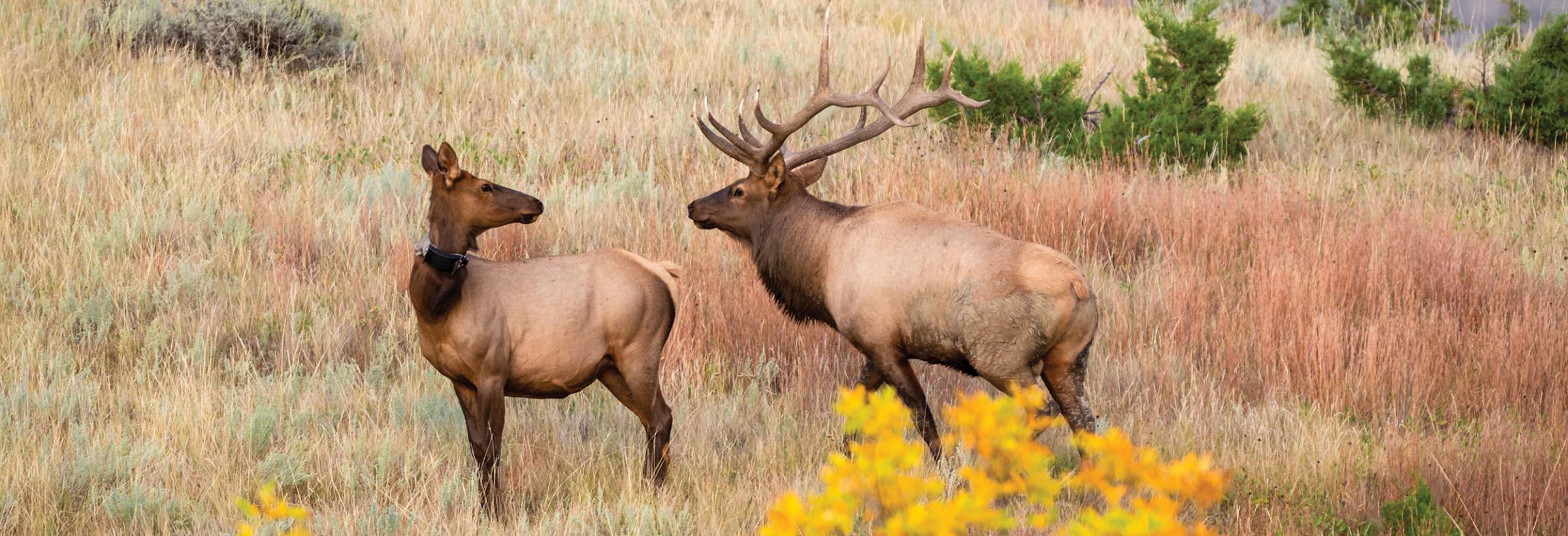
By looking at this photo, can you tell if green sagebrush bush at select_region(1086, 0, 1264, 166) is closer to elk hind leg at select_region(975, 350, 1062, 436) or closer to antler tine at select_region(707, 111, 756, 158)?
antler tine at select_region(707, 111, 756, 158)

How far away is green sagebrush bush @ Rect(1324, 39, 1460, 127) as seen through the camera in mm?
13156

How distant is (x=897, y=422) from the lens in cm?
241

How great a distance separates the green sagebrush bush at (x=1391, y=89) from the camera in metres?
13.2

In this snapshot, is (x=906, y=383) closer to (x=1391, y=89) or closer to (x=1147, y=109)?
(x=1147, y=109)

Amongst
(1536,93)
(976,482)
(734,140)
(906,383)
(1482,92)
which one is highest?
(976,482)

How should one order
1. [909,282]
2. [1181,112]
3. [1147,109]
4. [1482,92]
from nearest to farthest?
[909,282] → [1181,112] → [1147,109] → [1482,92]

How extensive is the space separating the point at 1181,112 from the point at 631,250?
4.98 m

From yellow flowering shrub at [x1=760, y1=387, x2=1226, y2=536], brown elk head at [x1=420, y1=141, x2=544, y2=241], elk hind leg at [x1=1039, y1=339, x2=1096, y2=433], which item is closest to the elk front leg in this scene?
brown elk head at [x1=420, y1=141, x2=544, y2=241]

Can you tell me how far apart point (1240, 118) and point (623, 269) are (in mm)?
7521

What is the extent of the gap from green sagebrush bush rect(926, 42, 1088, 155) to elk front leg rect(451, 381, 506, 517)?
686cm

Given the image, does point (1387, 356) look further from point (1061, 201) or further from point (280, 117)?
point (280, 117)

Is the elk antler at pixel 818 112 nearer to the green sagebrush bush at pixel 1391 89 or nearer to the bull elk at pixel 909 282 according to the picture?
the bull elk at pixel 909 282

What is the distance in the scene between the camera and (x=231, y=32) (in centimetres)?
1150

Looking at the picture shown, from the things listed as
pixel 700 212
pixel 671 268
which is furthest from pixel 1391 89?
pixel 671 268
